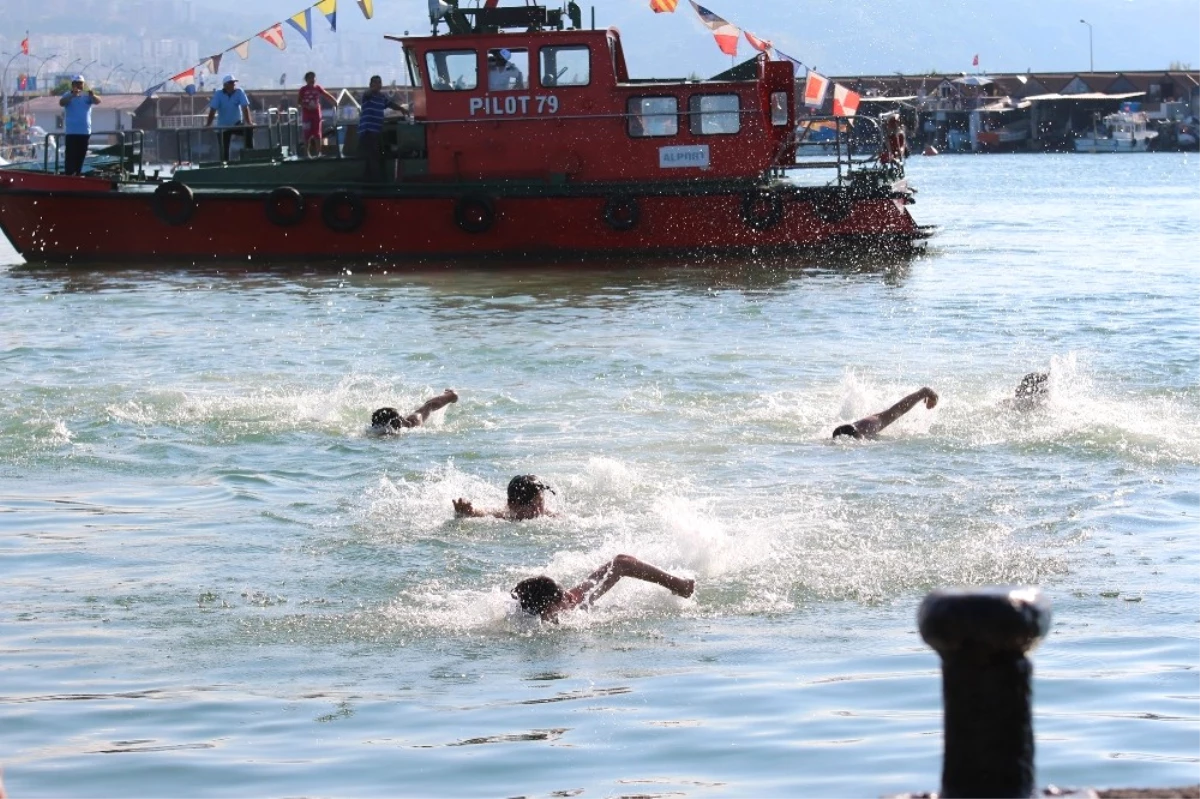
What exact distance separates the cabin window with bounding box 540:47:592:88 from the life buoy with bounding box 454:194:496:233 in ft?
5.77

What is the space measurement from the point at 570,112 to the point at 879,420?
12.3m

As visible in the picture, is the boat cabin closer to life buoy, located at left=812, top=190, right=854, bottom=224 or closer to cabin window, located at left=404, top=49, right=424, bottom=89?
cabin window, located at left=404, top=49, right=424, bottom=89

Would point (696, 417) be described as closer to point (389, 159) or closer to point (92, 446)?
point (92, 446)

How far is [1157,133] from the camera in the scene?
104 meters

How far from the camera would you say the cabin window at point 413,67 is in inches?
927

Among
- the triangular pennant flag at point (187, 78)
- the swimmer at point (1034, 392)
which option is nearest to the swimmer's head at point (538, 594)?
the swimmer at point (1034, 392)

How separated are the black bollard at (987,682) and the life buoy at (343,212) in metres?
22.6

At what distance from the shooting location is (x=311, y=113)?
990 inches

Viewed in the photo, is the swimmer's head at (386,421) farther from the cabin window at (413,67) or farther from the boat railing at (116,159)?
the boat railing at (116,159)

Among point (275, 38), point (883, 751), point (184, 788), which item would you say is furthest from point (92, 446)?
point (275, 38)

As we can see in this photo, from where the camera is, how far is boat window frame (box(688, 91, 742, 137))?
23.3 metres

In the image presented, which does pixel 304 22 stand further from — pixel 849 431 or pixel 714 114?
pixel 849 431

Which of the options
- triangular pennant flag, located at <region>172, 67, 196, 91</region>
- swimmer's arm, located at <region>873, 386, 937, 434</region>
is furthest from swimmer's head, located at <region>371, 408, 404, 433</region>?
triangular pennant flag, located at <region>172, 67, 196, 91</region>

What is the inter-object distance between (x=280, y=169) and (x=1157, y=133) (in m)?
87.4
